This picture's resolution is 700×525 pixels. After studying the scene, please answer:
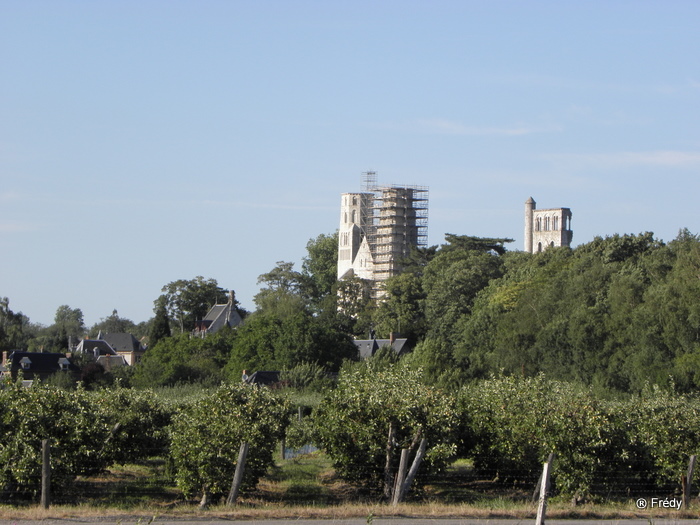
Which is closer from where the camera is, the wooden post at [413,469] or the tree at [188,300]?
the wooden post at [413,469]

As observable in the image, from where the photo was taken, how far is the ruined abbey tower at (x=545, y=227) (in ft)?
545

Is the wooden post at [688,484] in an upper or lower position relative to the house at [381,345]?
lower

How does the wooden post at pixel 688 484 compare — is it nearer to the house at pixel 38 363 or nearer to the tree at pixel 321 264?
the house at pixel 38 363

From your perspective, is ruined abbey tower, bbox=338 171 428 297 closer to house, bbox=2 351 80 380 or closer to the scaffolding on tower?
the scaffolding on tower

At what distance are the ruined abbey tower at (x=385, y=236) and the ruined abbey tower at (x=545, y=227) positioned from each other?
31.2m

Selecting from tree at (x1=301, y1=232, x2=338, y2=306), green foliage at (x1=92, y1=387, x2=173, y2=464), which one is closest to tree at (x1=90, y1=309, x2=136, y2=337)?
tree at (x1=301, y1=232, x2=338, y2=306)

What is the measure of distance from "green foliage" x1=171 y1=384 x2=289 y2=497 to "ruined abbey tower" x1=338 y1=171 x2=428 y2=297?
357ft

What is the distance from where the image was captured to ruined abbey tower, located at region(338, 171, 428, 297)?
137000 mm

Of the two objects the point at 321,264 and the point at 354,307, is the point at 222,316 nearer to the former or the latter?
the point at 354,307

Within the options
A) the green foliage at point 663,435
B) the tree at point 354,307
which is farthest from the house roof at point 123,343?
the green foliage at point 663,435

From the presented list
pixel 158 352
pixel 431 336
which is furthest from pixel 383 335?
pixel 158 352

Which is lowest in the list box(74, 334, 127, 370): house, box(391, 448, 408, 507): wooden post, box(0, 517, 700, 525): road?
box(0, 517, 700, 525): road

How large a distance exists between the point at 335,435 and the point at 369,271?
116972 mm

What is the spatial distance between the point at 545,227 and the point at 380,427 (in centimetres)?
15115
